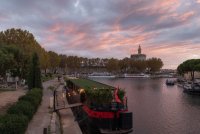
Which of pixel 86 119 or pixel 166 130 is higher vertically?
pixel 86 119

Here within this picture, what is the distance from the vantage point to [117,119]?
22.1m

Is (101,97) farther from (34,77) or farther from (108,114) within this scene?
(34,77)

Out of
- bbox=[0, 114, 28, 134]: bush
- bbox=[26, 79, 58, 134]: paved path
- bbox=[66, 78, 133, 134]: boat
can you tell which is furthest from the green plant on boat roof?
bbox=[0, 114, 28, 134]: bush

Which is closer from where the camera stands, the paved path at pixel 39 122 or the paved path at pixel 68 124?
the paved path at pixel 39 122

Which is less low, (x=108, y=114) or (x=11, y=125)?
(x=11, y=125)

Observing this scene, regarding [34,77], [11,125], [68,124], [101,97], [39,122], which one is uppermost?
[34,77]

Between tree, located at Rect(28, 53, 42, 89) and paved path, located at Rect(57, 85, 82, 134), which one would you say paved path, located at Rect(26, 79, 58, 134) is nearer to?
paved path, located at Rect(57, 85, 82, 134)

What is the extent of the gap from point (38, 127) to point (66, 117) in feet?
23.9

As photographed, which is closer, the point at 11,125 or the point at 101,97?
the point at 11,125

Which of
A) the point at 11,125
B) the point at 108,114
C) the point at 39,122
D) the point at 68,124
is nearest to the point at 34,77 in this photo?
the point at 68,124

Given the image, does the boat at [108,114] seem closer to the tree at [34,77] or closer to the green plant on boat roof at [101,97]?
the green plant on boat roof at [101,97]

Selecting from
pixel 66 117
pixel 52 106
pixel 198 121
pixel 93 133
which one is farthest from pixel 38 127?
pixel 198 121

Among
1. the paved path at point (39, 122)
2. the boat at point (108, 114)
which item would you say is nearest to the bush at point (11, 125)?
the paved path at point (39, 122)

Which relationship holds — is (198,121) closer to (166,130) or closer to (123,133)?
(166,130)
